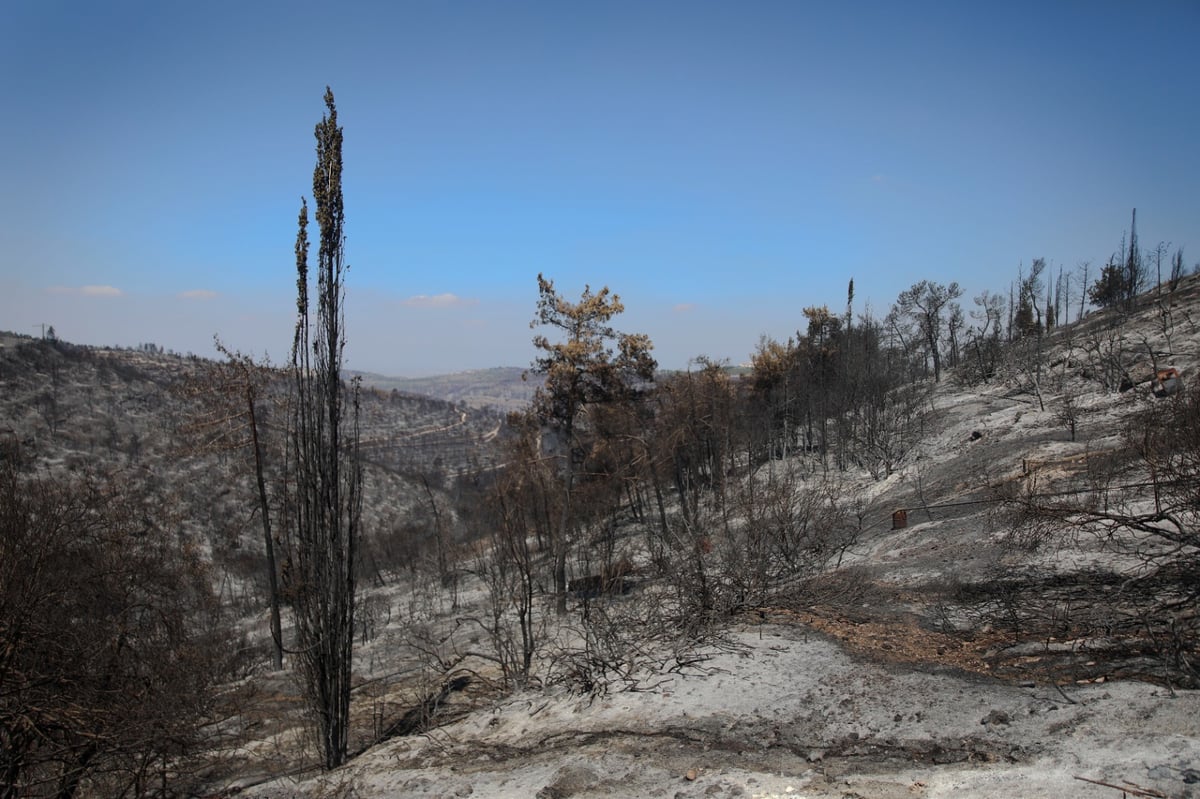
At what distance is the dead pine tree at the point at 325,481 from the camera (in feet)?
24.1

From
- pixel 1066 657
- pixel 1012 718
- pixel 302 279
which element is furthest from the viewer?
pixel 302 279

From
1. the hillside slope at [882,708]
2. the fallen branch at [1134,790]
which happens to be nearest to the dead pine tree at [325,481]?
the hillside slope at [882,708]

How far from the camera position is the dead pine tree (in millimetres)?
7359

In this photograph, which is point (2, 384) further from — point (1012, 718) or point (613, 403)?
point (1012, 718)

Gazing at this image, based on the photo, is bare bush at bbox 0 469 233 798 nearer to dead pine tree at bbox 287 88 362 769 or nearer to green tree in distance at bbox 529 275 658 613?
dead pine tree at bbox 287 88 362 769

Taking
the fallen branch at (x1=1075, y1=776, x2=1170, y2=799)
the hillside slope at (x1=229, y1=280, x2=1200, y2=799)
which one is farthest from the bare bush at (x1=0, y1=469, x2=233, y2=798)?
the fallen branch at (x1=1075, y1=776, x2=1170, y2=799)

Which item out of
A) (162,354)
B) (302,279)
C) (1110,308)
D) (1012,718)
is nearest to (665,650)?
(1012,718)

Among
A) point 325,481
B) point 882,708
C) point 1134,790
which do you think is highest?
point 325,481

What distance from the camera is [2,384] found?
58938mm

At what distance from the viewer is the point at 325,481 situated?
742 centimetres

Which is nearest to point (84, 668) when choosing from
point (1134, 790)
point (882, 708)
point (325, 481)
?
point (325, 481)

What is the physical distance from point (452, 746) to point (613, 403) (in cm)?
1464

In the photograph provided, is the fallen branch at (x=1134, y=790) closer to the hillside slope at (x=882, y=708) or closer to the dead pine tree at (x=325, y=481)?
the hillside slope at (x=882, y=708)

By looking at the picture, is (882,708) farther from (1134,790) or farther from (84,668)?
(84,668)
